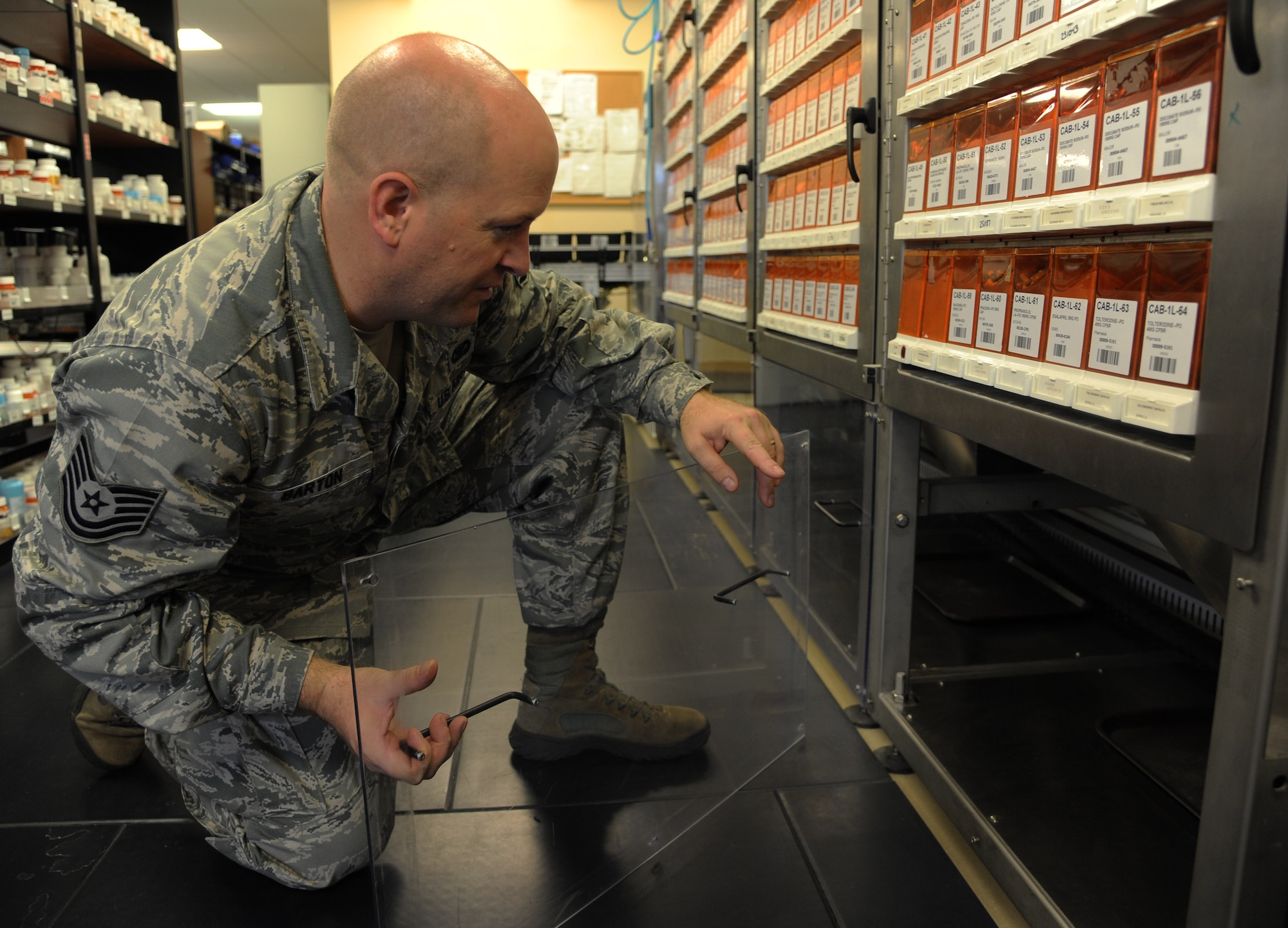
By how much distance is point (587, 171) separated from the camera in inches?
239

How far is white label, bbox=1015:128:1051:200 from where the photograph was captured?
1.19 meters

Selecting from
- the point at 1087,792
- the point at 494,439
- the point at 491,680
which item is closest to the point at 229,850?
the point at 491,680

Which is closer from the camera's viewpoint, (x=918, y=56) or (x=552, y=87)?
(x=918, y=56)

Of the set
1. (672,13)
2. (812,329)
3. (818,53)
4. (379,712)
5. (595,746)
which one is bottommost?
(595,746)

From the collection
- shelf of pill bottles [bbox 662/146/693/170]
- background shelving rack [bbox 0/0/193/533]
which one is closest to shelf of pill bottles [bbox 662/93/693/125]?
shelf of pill bottles [bbox 662/146/693/170]

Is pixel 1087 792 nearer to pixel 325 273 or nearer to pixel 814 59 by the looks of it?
pixel 325 273

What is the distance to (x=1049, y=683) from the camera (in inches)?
73.5

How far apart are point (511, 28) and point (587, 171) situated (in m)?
1.03

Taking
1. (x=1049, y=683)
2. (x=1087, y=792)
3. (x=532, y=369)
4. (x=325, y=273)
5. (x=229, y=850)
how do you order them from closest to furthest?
(x=325, y=273)
(x=229, y=850)
(x=1087, y=792)
(x=532, y=369)
(x=1049, y=683)

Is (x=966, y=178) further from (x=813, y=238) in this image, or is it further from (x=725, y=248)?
(x=725, y=248)

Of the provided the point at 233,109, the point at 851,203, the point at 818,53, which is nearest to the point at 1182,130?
the point at 851,203

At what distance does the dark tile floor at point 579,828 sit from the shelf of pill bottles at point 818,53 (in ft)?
3.22

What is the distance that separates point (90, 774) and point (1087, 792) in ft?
5.75

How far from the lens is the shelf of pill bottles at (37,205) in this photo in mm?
2893
